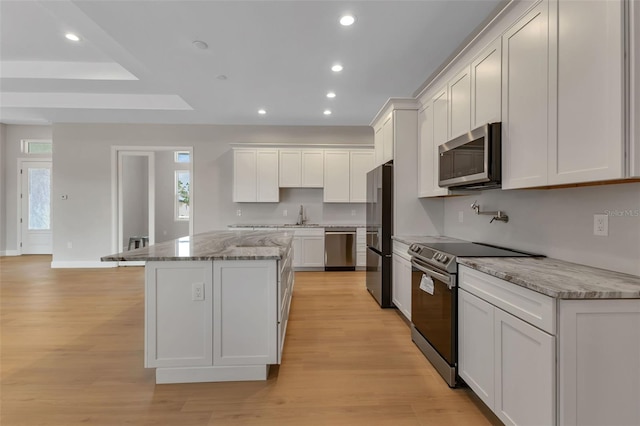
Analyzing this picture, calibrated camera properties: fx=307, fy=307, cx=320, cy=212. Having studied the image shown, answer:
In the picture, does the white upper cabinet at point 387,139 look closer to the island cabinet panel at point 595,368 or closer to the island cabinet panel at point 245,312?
the island cabinet panel at point 245,312

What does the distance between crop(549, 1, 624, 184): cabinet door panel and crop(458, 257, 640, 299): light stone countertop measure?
0.47 m

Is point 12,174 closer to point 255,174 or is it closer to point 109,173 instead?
point 109,173

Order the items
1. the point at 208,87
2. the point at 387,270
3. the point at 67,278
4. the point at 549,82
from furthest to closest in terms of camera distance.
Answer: the point at 67,278 < the point at 208,87 < the point at 387,270 < the point at 549,82

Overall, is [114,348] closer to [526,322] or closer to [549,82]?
[526,322]

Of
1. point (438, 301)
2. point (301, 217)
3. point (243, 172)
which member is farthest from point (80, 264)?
point (438, 301)

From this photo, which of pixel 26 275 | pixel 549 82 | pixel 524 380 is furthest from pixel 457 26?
pixel 26 275

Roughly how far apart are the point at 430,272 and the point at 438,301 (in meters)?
0.21

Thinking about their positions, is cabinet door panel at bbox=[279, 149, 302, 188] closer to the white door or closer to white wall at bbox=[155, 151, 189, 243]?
white wall at bbox=[155, 151, 189, 243]

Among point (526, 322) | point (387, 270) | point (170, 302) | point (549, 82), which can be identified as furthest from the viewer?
point (387, 270)

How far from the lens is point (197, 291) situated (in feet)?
6.94

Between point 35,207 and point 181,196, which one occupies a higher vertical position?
point 181,196

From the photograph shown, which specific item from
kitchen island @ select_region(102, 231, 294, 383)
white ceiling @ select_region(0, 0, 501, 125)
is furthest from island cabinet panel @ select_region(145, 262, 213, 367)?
white ceiling @ select_region(0, 0, 501, 125)

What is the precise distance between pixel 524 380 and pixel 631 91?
1.33 meters

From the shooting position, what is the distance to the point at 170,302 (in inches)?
83.0
